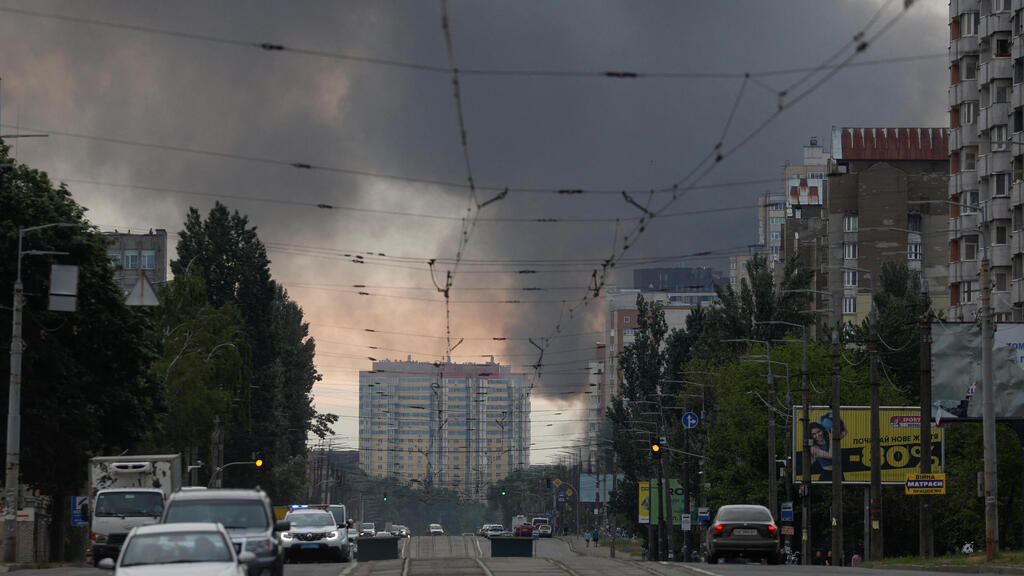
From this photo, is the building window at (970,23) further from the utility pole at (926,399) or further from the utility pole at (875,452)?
the utility pole at (926,399)

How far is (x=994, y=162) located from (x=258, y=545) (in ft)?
233

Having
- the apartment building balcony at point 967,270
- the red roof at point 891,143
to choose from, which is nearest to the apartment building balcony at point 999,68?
the apartment building balcony at point 967,270

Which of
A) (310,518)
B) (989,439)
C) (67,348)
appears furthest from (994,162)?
(310,518)

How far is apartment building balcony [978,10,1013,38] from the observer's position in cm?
8631

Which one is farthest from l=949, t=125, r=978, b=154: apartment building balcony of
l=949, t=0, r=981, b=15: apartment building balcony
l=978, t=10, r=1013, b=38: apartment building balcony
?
l=949, t=0, r=981, b=15: apartment building balcony

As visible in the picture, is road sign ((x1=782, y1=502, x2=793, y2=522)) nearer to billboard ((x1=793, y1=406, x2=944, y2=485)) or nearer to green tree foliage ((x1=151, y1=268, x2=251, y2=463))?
billboard ((x1=793, y1=406, x2=944, y2=485))

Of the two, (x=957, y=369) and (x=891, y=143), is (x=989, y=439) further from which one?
(x=891, y=143)

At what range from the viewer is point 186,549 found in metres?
20.0

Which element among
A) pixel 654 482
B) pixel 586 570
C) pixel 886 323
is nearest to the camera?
pixel 586 570

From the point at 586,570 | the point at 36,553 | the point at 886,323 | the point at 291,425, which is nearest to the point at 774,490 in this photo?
the point at 886,323

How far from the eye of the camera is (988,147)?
89188mm

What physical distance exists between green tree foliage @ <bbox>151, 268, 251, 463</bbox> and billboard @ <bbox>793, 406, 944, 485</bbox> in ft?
95.9

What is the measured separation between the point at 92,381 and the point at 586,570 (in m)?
24.2

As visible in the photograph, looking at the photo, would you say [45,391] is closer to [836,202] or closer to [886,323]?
[886,323]
